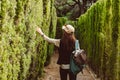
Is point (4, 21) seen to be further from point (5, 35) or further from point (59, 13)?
point (59, 13)

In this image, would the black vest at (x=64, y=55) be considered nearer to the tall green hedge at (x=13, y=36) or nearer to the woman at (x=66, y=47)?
the woman at (x=66, y=47)

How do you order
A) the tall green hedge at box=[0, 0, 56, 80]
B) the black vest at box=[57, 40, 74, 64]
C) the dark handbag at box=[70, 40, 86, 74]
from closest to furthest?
1. the tall green hedge at box=[0, 0, 56, 80]
2. the dark handbag at box=[70, 40, 86, 74]
3. the black vest at box=[57, 40, 74, 64]

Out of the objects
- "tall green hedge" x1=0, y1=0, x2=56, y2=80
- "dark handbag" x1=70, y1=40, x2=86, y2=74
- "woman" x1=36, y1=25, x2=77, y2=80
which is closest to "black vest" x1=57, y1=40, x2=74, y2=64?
"woman" x1=36, y1=25, x2=77, y2=80

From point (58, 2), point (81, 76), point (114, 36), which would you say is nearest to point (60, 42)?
point (114, 36)

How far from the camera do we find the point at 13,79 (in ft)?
18.9

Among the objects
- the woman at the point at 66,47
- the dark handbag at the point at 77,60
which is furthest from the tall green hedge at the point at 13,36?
the dark handbag at the point at 77,60

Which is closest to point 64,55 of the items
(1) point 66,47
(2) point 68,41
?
(1) point 66,47

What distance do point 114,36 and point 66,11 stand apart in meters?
27.2

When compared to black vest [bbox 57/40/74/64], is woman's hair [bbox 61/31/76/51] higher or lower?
higher

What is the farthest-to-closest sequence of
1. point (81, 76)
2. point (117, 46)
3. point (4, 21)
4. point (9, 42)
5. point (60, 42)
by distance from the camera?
1. point (81, 76)
2. point (60, 42)
3. point (117, 46)
4. point (9, 42)
5. point (4, 21)

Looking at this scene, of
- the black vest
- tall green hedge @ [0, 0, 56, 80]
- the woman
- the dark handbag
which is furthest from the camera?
the black vest

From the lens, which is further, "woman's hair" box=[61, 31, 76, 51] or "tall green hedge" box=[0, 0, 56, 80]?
"woman's hair" box=[61, 31, 76, 51]

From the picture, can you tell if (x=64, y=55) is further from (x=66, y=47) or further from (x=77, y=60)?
(x=77, y=60)

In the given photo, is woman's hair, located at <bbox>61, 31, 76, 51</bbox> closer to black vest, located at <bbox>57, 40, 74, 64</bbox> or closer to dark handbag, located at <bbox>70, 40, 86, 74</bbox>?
black vest, located at <bbox>57, 40, 74, 64</bbox>
